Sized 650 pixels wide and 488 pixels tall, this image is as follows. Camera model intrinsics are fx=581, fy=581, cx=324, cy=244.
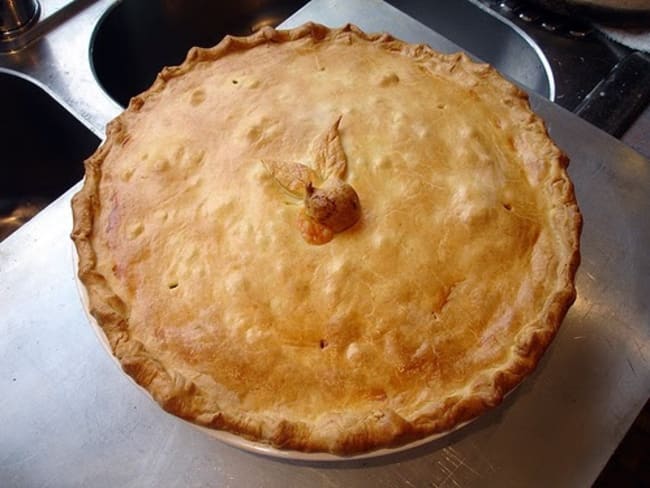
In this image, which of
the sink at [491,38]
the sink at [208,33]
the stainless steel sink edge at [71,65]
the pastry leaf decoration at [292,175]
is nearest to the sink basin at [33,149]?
the stainless steel sink edge at [71,65]

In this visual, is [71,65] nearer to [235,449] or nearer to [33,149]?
[33,149]

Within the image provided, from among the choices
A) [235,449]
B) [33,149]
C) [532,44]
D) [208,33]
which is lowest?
[235,449]

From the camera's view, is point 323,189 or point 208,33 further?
point 208,33

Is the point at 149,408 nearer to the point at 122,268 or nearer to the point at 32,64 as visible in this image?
the point at 122,268

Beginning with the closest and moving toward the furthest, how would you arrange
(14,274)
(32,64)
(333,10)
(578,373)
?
(578,373) → (14,274) → (32,64) → (333,10)

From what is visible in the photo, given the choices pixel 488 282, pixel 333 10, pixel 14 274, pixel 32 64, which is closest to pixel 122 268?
pixel 14 274

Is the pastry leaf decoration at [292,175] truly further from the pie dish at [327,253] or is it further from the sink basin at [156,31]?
the sink basin at [156,31]

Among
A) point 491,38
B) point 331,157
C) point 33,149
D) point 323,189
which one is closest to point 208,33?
point 33,149
